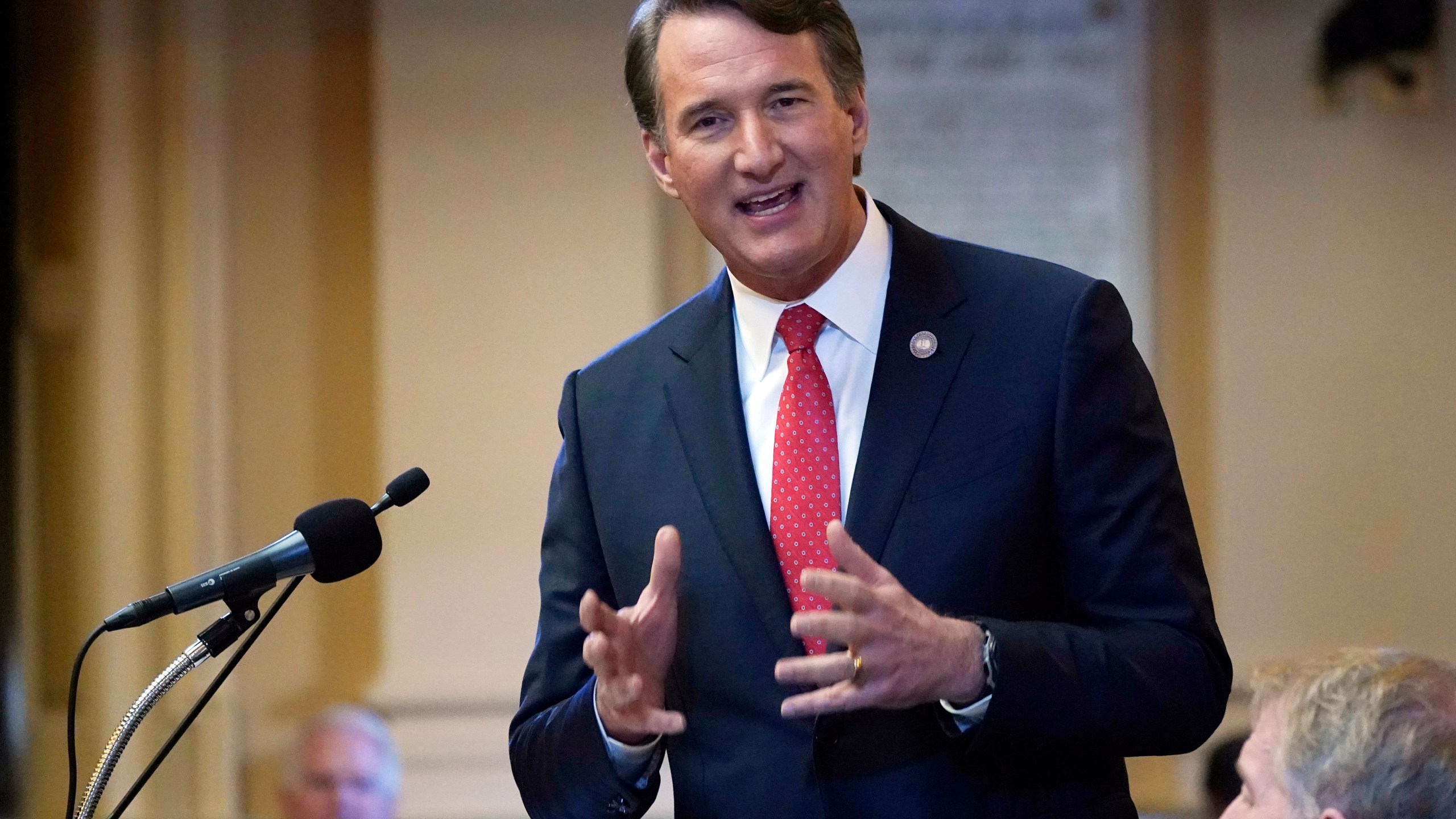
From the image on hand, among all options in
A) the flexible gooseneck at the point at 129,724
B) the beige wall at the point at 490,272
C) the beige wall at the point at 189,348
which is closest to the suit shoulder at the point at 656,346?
the flexible gooseneck at the point at 129,724

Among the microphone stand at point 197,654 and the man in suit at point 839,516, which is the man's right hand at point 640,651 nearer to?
the man in suit at point 839,516

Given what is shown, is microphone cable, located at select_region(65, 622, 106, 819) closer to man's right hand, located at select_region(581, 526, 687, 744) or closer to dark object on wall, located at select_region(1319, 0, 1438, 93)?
man's right hand, located at select_region(581, 526, 687, 744)

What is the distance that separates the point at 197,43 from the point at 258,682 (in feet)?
5.62

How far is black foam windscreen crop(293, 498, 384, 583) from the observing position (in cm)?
141

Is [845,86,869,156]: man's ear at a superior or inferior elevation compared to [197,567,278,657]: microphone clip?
superior

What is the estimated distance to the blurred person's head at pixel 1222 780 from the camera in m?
3.10

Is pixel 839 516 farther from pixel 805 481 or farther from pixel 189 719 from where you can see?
pixel 189 719

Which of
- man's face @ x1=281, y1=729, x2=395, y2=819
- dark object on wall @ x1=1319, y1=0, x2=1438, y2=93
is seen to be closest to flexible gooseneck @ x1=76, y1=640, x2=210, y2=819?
man's face @ x1=281, y1=729, x2=395, y2=819

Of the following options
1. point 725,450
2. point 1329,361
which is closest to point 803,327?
point 725,450

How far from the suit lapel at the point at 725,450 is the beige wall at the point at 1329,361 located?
2581 millimetres

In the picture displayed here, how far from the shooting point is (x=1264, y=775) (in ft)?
5.21

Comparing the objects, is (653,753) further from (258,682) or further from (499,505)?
(258,682)

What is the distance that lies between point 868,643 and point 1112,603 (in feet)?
1.10

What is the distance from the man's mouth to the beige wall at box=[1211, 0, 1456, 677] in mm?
2635
